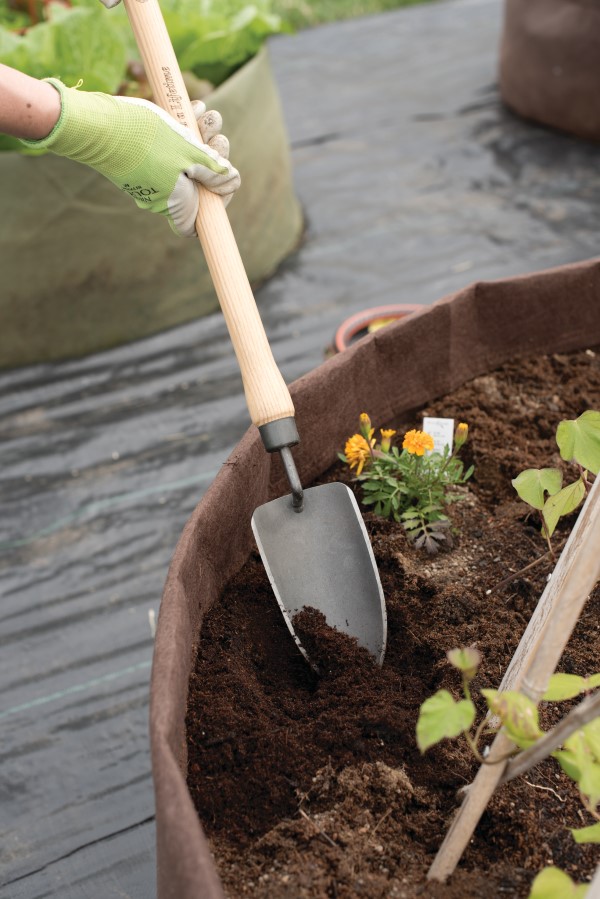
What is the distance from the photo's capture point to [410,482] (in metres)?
1.38

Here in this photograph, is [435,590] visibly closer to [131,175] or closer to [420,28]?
[131,175]

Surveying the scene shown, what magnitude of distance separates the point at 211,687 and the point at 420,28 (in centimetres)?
383

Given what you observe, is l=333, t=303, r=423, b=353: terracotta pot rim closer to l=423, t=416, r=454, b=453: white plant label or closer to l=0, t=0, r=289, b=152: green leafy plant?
l=423, t=416, r=454, b=453: white plant label

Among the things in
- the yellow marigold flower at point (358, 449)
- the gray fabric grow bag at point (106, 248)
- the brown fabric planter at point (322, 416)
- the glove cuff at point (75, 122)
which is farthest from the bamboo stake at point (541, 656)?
the gray fabric grow bag at point (106, 248)

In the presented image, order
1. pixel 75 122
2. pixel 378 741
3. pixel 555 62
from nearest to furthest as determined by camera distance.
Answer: pixel 378 741
pixel 75 122
pixel 555 62

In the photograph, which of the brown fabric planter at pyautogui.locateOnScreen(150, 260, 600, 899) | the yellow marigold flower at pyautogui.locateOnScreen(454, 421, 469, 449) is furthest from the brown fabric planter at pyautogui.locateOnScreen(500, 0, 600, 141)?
the yellow marigold flower at pyautogui.locateOnScreen(454, 421, 469, 449)

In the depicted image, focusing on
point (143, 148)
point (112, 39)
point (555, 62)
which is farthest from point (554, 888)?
point (555, 62)

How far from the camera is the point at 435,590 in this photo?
1287mm

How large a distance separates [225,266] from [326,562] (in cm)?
46

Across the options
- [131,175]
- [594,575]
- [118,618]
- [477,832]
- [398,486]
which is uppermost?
[131,175]

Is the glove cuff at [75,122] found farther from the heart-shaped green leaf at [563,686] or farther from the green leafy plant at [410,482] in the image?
the heart-shaped green leaf at [563,686]

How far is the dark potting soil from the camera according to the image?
954 millimetres

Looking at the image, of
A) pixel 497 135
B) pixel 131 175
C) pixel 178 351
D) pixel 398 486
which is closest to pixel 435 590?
pixel 398 486

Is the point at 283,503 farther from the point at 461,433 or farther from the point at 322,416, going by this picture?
the point at 461,433
